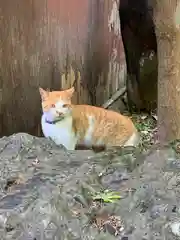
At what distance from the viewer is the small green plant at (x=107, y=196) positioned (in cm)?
158

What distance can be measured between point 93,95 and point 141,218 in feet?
8.15

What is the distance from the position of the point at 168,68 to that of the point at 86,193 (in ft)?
4.75

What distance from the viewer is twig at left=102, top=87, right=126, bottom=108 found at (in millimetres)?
4157

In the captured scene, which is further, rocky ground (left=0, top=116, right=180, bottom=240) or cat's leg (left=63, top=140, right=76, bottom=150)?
cat's leg (left=63, top=140, right=76, bottom=150)

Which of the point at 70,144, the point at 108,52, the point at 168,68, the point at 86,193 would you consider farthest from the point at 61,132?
the point at 108,52

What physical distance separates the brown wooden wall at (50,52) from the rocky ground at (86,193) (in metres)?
1.05

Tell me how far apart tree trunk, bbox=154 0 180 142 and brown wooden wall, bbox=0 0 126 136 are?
74 cm

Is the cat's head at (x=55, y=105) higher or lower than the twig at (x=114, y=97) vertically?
higher

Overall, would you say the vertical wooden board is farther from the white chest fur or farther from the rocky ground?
the rocky ground

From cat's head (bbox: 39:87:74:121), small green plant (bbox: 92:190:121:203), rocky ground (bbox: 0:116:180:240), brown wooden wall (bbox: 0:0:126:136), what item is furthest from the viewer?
brown wooden wall (bbox: 0:0:126:136)

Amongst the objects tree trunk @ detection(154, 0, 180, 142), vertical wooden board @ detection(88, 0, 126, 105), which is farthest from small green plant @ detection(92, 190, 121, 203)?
vertical wooden board @ detection(88, 0, 126, 105)

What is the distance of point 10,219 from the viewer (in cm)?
146

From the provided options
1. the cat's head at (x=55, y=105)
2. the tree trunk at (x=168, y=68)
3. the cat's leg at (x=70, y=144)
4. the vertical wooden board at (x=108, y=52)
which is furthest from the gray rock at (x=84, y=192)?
the vertical wooden board at (x=108, y=52)

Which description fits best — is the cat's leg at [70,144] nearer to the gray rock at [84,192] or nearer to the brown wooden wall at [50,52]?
the brown wooden wall at [50,52]
